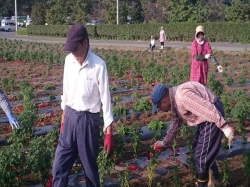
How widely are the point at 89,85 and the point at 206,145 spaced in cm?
128

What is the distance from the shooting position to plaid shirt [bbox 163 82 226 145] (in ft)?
13.4

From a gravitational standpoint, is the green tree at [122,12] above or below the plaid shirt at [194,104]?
above

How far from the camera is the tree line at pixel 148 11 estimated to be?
132 feet

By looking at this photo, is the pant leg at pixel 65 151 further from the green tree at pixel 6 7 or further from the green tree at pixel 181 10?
the green tree at pixel 6 7

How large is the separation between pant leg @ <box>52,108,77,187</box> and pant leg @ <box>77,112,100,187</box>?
0.23 ft

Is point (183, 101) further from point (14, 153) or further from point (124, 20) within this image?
point (124, 20)

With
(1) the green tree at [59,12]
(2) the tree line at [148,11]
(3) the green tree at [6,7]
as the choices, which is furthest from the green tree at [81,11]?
(3) the green tree at [6,7]

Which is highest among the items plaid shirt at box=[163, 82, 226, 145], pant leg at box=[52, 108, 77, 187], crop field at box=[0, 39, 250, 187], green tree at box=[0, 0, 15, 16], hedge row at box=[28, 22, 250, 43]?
green tree at box=[0, 0, 15, 16]

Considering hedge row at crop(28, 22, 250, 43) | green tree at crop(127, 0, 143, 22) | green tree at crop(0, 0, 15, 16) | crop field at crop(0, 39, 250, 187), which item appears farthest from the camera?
green tree at crop(0, 0, 15, 16)

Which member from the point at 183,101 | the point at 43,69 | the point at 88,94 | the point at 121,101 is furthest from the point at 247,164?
the point at 43,69

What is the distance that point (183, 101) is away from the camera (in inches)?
163

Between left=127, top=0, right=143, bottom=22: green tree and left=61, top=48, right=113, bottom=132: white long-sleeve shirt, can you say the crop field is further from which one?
left=127, top=0, right=143, bottom=22: green tree

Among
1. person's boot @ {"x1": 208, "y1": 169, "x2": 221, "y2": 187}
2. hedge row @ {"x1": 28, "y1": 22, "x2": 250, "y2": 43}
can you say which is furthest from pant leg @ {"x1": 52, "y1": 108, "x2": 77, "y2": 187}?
hedge row @ {"x1": 28, "y1": 22, "x2": 250, "y2": 43}

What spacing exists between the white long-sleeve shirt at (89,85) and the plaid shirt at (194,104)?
632 mm
